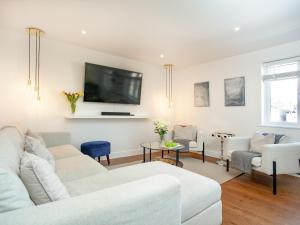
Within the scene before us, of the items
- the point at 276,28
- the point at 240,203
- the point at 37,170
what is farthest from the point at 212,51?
the point at 37,170

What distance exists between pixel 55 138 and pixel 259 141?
353cm

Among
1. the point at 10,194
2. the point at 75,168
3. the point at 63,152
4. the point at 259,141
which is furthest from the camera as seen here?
the point at 259,141

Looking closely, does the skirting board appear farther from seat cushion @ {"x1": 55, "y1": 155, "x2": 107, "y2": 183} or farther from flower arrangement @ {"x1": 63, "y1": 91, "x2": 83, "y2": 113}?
seat cushion @ {"x1": 55, "y1": 155, "x2": 107, "y2": 183}

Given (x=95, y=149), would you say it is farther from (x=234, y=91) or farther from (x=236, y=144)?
(x=234, y=91)

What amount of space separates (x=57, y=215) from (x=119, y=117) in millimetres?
3469

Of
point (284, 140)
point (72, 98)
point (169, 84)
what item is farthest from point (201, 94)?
point (72, 98)

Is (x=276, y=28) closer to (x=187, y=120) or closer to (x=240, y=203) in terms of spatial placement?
(x=240, y=203)

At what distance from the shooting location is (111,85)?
4.20 meters

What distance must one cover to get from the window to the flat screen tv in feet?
9.16

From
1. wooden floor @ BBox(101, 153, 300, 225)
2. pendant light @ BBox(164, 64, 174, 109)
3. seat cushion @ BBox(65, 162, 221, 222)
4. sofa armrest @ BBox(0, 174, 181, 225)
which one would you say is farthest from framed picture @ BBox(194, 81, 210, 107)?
sofa armrest @ BBox(0, 174, 181, 225)

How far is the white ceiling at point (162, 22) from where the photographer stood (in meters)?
2.30

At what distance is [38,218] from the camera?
2.48 ft

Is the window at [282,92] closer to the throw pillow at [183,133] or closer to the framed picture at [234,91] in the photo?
the framed picture at [234,91]

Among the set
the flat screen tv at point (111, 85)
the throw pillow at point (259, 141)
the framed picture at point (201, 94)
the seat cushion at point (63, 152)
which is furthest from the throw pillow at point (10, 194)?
the framed picture at point (201, 94)
